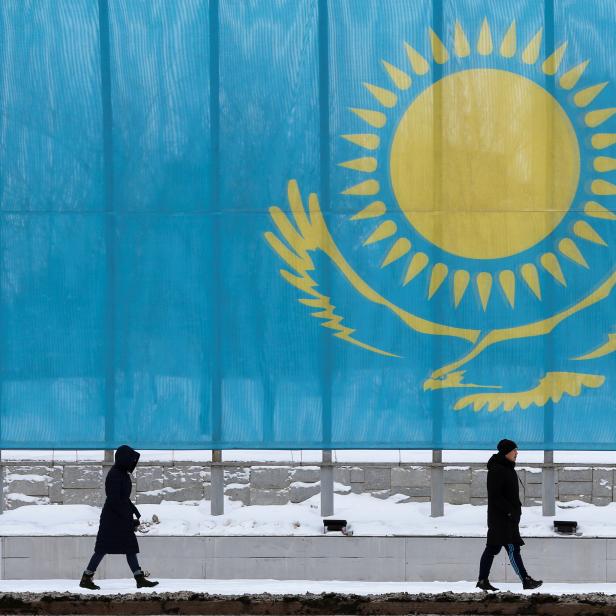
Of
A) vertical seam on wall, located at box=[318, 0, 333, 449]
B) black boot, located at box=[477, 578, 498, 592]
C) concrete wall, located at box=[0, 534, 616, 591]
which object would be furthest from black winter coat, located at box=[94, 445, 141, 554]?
black boot, located at box=[477, 578, 498, 592]

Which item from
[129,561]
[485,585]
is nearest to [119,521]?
[129,561]

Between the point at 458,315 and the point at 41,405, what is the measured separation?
4.34 metres

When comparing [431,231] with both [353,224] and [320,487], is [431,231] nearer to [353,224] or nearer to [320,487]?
[353,224]

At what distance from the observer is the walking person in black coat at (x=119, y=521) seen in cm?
984

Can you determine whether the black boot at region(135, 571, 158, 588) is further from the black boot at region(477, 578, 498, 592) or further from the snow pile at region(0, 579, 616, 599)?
the black boot at region(477, 578, 498, 592)

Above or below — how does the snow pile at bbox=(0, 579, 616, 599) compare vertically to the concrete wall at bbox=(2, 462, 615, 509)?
below

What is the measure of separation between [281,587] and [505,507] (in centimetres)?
216

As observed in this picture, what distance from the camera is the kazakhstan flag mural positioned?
435 inches

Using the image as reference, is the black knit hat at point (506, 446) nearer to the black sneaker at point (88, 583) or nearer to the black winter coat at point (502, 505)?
the black winter coat at point (502, 505)

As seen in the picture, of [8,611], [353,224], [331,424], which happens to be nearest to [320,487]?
[331,424]

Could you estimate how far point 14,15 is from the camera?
11242 millimetres

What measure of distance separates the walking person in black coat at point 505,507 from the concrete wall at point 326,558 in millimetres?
1072

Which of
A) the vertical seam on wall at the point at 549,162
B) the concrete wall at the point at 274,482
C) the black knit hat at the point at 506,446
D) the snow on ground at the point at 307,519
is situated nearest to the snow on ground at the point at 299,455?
the concrete wall at the point at 274,482

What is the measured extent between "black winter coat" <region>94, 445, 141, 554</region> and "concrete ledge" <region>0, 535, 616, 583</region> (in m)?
1.08
